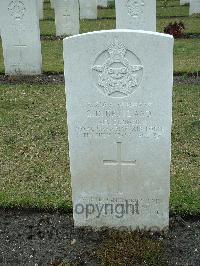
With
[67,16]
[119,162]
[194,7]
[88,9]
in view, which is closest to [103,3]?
[88,9]

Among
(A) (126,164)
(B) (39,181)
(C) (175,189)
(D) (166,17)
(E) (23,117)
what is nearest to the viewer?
(A) (126,164)

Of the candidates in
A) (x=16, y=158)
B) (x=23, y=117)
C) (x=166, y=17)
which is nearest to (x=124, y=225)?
(x=16, y=158)

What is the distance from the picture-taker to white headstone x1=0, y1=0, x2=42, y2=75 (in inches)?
368

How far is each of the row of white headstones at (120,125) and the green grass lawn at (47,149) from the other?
0.57 m

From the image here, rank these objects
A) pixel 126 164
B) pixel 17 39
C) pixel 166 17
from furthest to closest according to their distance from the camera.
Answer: pixel 166 17 → pixel 17 39 → pixel 126 164

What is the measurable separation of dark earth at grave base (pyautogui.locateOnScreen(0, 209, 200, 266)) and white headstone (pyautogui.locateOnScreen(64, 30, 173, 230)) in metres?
0.15

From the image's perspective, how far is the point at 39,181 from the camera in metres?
5.33

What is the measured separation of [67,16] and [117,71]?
Answer: 1009cm

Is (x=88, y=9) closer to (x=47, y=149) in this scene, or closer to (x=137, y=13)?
(x=137, y=13)

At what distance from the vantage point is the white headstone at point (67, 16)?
13337 mm

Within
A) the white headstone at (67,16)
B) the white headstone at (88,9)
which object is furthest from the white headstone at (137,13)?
the white headstone at (88,9)

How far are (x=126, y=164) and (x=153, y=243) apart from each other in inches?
26.2

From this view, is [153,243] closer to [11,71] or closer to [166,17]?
[11,71]

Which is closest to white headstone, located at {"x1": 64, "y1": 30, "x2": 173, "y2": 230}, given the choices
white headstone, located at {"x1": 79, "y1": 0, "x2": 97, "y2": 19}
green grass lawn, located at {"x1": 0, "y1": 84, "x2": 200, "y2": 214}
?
green grass lawn, located at {"x1": 0, "y1": 84, "x2": 200, "y2": 214}
